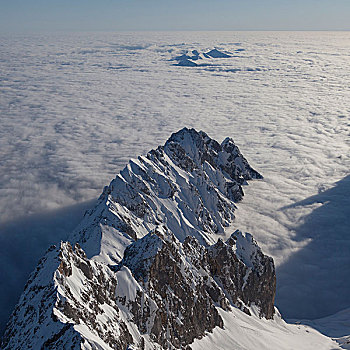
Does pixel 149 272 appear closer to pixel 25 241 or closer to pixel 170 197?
pixel 170 197

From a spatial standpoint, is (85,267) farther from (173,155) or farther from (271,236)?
(271,236)

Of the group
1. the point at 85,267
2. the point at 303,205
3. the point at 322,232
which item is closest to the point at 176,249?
the point at 85,267

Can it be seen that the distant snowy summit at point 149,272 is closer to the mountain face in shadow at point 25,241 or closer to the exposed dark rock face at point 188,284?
the exposed dark rock face at point 188,284

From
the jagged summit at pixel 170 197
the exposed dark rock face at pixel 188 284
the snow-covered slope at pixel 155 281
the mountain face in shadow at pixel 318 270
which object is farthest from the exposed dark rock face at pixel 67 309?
the mountain face in shadow at pixel 318 270

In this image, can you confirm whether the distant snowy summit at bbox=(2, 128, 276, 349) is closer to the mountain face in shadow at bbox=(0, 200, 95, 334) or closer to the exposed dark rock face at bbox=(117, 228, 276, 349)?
the exposed dark rock face at bbox=(117, 228, 276, 349)

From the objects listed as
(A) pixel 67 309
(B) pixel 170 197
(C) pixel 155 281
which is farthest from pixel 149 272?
(B) pixel 170 197

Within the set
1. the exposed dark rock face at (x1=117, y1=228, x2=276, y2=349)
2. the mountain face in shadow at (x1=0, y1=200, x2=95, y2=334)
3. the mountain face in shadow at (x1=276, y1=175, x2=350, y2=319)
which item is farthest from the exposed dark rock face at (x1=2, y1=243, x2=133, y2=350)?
the mountain face in shadow at (x1=276, y1=175, x2=350, y2=319)

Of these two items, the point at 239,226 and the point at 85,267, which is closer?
the point at 85,267
